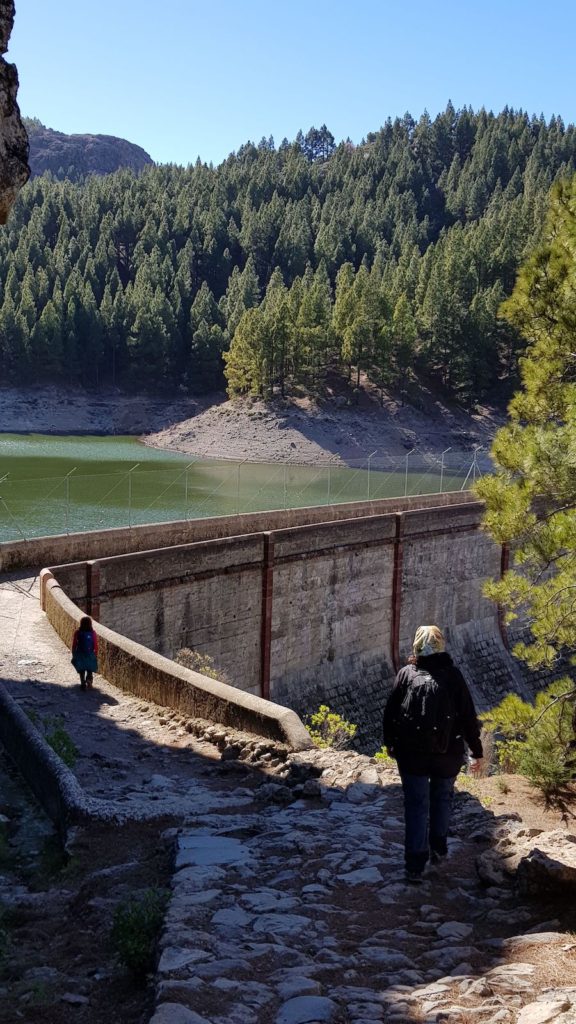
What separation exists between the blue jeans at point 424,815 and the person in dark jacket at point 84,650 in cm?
828

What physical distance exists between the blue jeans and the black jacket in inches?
3.2

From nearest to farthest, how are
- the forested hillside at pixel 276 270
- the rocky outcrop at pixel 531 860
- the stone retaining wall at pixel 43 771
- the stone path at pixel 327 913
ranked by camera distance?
the stone path at pixel 327 913 → the rocky outcrop at pixel 531 860 → the stone retaining wall at pixel 43 771 → the forested hillside at pixel 276 270

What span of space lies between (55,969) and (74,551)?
1780 cm

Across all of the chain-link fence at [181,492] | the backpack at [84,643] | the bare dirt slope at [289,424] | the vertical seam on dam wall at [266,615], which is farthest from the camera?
→ the bare dirt slope at [289,424]

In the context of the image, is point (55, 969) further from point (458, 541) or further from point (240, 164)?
point (240, 164)

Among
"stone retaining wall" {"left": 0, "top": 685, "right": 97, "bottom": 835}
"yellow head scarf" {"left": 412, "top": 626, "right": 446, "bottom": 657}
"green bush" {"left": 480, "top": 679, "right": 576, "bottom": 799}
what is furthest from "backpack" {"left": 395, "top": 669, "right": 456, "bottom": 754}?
"stone retaining wall" {"left": 0, "top": 685, "right": 97, "bottom": 835}

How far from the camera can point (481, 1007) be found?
17.0 feet

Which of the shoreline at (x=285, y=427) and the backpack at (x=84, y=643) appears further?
the shoreline at (x=285, y=427)

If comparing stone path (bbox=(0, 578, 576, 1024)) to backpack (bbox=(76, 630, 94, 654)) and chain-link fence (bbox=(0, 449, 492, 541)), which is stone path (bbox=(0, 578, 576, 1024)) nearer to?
backpack (bbox=(76, 630, 94, 654))

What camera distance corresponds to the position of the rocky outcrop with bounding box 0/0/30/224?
8883mm

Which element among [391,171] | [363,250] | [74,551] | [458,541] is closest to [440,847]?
[74,551]

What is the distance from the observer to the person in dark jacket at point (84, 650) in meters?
14.6

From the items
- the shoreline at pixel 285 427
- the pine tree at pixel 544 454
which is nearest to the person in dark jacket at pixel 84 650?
the pine tree at pixel 544 454

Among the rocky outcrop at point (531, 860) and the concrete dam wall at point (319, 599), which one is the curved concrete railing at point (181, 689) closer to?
the rocky outcrop at point (531, 860)
